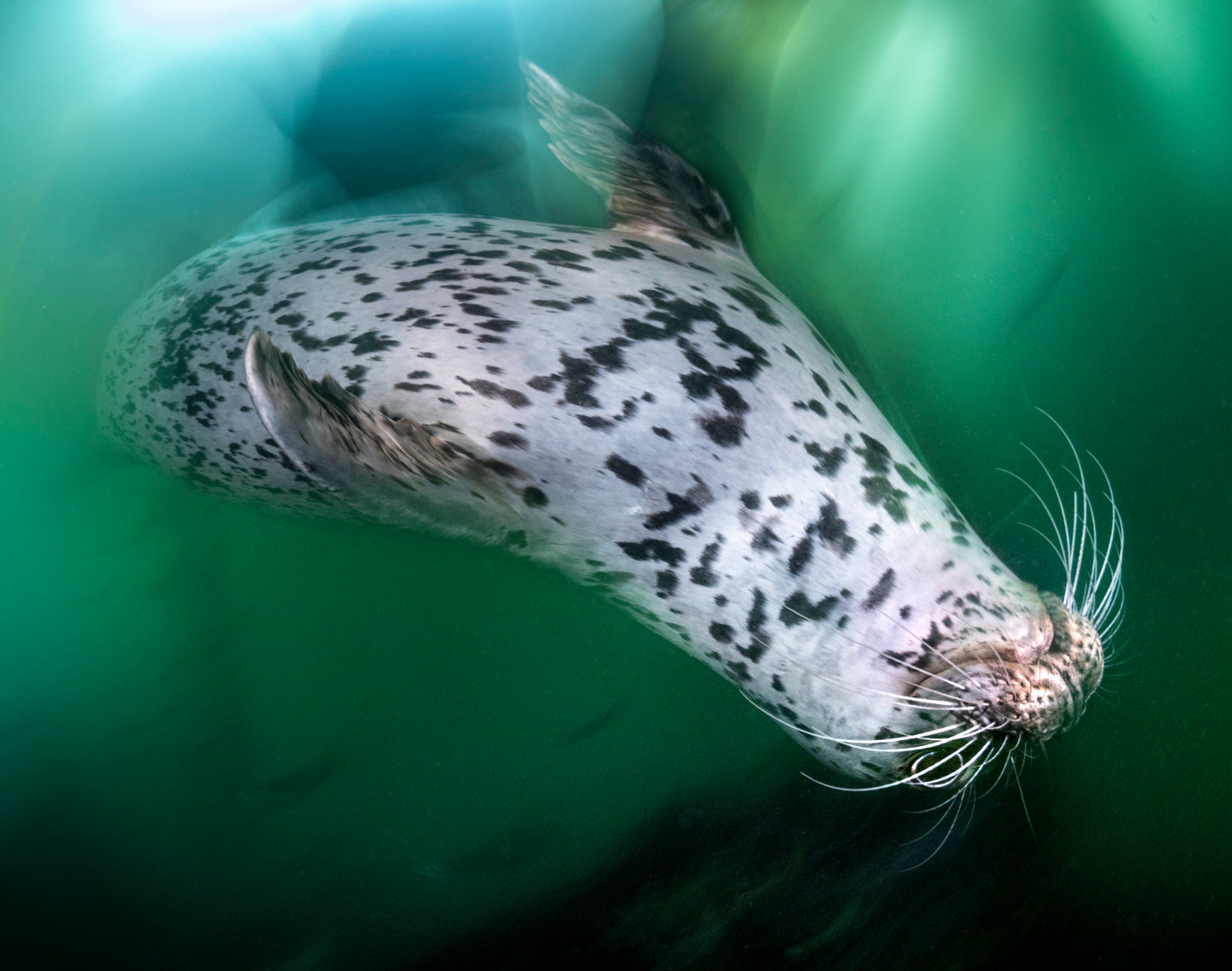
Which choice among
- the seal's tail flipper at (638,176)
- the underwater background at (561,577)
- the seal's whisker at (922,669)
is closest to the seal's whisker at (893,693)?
the seal's whisker at (922,669)

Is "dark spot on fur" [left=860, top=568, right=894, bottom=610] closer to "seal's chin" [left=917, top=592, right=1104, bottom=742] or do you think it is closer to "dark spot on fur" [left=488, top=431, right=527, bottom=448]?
"seal's chin" [left=917, top=592, right=1104, bottom=742]

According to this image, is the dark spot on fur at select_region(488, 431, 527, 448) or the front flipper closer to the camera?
the front flipper

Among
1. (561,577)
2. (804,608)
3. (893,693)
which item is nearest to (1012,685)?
(893,693)

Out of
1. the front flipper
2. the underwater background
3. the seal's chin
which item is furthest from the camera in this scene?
the underwater background

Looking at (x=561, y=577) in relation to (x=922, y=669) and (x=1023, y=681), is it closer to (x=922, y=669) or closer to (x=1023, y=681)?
(x=922, y=669)

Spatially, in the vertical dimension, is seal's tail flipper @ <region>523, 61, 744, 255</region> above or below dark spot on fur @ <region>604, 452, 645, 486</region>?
above

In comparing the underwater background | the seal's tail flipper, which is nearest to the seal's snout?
the underwater background

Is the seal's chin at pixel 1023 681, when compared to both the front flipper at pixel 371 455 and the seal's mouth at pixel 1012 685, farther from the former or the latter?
the front flipper at pixel 371 455
